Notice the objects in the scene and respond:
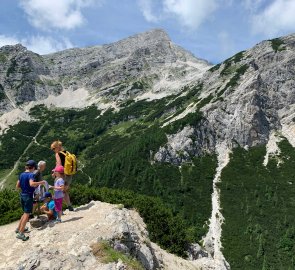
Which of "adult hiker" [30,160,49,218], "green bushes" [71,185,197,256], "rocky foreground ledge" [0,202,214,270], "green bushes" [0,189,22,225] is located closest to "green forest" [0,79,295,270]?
"green bushes" [71,185,197,256]

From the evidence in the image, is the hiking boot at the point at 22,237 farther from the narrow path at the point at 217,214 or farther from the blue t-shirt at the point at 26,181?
the narrow path at the point at 217,214

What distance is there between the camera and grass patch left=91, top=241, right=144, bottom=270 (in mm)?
18031

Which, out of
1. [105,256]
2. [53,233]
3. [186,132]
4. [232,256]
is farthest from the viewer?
[186,132]

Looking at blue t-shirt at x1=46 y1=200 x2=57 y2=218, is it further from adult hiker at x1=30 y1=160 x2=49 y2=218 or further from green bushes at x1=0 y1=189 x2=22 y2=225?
green bushes at x1=0 y1=189 x2=22 y2=225

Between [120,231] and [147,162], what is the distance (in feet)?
501

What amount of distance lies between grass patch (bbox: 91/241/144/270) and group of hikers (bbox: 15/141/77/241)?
12.3 ft

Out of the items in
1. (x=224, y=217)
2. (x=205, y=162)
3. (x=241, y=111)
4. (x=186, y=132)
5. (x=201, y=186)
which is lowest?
(x=224, y=217)

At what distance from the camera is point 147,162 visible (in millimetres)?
173000

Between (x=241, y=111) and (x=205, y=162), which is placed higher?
(x=241, y=111)

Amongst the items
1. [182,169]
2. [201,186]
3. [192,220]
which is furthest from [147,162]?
[192,220]

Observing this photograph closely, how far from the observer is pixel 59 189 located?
849 inches

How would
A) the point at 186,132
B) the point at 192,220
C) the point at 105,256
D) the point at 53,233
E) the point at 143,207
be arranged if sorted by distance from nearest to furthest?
the point at 105,256, the point at 53,233, the point at 143,207, the point at 192,220, the point at 186,132

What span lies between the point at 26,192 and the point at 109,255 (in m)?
5.61

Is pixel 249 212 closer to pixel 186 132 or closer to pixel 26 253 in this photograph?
pixel 186 132
